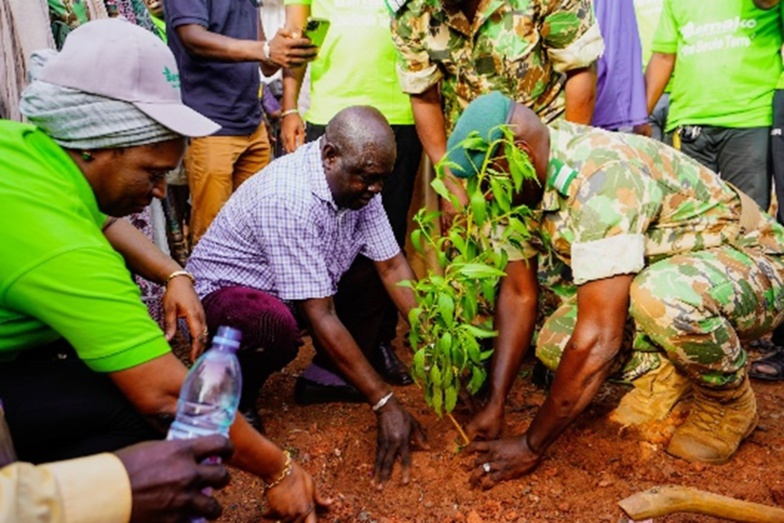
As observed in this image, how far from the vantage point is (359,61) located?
340cm

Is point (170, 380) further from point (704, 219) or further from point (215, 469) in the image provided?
point (704, 219)

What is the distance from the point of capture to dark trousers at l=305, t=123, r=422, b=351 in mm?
3117

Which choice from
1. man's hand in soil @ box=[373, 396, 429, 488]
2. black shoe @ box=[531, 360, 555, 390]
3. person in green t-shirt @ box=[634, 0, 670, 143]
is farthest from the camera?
person in green t-shirt @ box=[634, 0, 670, 143]

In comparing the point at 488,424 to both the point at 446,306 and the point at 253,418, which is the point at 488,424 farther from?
the point at 253,418

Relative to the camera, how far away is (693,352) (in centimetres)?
243

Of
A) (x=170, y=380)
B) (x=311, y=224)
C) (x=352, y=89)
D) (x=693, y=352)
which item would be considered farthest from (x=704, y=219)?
(x=170, y=380)

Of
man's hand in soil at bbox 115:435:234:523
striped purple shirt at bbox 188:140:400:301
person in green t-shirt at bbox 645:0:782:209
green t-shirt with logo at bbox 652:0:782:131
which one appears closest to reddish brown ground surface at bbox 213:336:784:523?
striped purple shirt at bbox 188:140:400:301

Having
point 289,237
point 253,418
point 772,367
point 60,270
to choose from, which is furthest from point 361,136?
point 772,367

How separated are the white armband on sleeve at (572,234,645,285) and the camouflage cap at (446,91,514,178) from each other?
1.35 feet

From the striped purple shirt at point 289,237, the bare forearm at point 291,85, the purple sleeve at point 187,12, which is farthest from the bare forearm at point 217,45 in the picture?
the striped purple shirt at point 289,237

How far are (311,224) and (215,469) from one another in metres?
1.37

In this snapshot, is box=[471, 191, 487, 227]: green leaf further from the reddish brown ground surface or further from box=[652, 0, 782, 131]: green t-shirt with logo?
box=[652, 0, 782, 131]: green t-shirt with logo

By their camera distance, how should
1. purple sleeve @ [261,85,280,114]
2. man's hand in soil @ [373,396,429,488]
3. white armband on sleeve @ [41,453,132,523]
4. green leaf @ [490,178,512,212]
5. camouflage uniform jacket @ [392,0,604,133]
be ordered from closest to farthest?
white armband on sleeve @ [41,453,132,523]
green leaf @ [490,178,512,212]
man's hand in soil @ [373,396,429,488]
camouflage uniform jacket @ [392,0,604,133]
purple sleeve @ [261,85,280,114]

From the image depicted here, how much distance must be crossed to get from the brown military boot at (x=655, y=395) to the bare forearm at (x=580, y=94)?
1035mm
